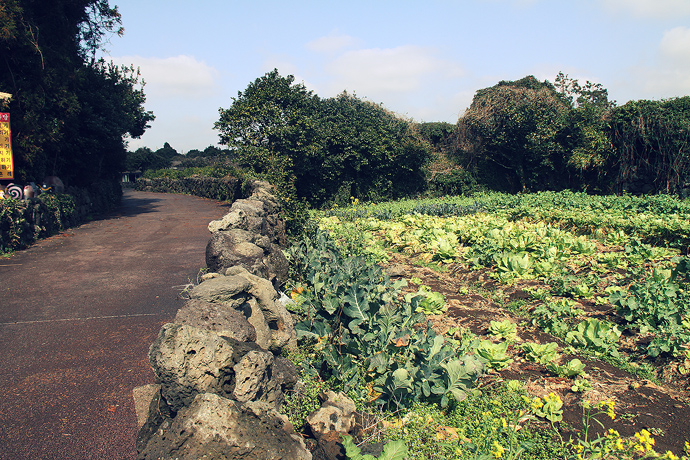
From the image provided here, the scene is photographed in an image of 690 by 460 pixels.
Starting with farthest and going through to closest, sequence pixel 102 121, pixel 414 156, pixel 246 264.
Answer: pixel 414 156, pixel 102 121, pixel 246 264

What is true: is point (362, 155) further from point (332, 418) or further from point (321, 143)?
point (332, 418)

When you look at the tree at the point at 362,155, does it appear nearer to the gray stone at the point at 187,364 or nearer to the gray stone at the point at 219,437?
the gray stone at the point at 187,364

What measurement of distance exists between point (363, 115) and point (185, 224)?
33.0 feet

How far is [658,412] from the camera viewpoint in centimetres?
306

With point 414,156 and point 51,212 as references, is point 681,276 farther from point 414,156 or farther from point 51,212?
point 414,156

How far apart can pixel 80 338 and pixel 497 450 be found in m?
4.47

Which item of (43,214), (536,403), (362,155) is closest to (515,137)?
(362,155)

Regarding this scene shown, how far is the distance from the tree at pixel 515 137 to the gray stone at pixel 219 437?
67.7 ft

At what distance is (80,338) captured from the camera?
4.79 m

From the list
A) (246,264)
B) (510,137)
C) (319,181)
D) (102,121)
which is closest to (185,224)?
(102,121)

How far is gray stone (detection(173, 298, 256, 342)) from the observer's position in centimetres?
275

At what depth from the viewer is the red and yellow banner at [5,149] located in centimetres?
1096

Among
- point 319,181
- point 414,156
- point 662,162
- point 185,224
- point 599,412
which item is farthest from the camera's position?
point 414,156

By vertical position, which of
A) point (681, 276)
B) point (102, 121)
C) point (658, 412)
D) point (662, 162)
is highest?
point (102, 121)
